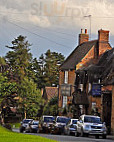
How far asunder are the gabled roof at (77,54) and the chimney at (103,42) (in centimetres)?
92

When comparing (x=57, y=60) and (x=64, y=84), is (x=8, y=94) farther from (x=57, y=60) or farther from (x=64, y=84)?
(x=57, y=60)

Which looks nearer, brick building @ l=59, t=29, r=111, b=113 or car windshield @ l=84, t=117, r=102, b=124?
car windshield @ l=84, t=117, r=102, b=124

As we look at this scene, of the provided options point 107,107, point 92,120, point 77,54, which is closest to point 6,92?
point 77,54

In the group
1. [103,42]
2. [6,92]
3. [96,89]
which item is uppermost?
[103,42]

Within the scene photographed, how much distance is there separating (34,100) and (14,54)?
933 inches

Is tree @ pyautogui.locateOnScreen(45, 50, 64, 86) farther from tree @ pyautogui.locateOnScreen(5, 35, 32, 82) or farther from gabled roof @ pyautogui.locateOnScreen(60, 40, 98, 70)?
gabled roof @ pyautogui.locateOnScreen(60, 40, 98, 70)

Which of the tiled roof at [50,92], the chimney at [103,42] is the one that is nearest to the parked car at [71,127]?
the chimney at [103,42]

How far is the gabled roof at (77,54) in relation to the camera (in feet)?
197

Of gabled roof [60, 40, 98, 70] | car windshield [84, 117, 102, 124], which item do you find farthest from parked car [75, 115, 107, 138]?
gabled roof [60, 40, 98, 70]

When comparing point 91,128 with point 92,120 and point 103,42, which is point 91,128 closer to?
point 92,120

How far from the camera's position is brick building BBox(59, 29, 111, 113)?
56.1 metres

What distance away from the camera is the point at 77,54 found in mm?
62625

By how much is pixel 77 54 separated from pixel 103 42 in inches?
214

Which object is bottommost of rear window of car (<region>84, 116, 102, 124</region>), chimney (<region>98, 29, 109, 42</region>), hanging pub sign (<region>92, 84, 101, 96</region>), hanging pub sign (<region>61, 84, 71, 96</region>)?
rear window of car (<region>84, 116, 102, 124</region>)
